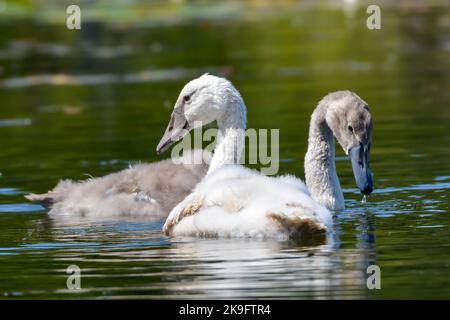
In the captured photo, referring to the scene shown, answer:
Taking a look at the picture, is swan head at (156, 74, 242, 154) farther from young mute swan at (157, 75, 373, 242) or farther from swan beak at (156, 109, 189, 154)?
swan beak at (156, 109, 189, 154)

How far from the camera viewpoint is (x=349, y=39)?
29.6m

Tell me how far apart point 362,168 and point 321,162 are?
1065mm

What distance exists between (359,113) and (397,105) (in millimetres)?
8085

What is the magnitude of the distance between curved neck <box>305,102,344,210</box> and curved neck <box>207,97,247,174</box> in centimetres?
67

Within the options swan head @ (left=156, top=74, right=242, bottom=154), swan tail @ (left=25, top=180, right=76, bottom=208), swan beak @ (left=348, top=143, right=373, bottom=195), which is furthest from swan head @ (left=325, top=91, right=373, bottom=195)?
swan tail @ (left=25, top=180, right=76, bottom=208)

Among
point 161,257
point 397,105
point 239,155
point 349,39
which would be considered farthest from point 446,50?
point 161,257

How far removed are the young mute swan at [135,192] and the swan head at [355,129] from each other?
1.45 m

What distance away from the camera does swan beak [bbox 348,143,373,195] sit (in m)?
10.4

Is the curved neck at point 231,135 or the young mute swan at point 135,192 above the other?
the curved neck at point 231,135

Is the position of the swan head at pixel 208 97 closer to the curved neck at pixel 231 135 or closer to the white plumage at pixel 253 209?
the curved neck at pixel 231 135

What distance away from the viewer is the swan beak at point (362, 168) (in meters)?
10.4

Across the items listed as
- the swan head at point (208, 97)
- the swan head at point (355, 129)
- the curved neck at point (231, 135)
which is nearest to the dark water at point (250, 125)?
the swan head at point (355, 129)

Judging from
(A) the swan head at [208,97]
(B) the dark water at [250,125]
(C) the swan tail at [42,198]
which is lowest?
(C) the swan tail at [42,198]
